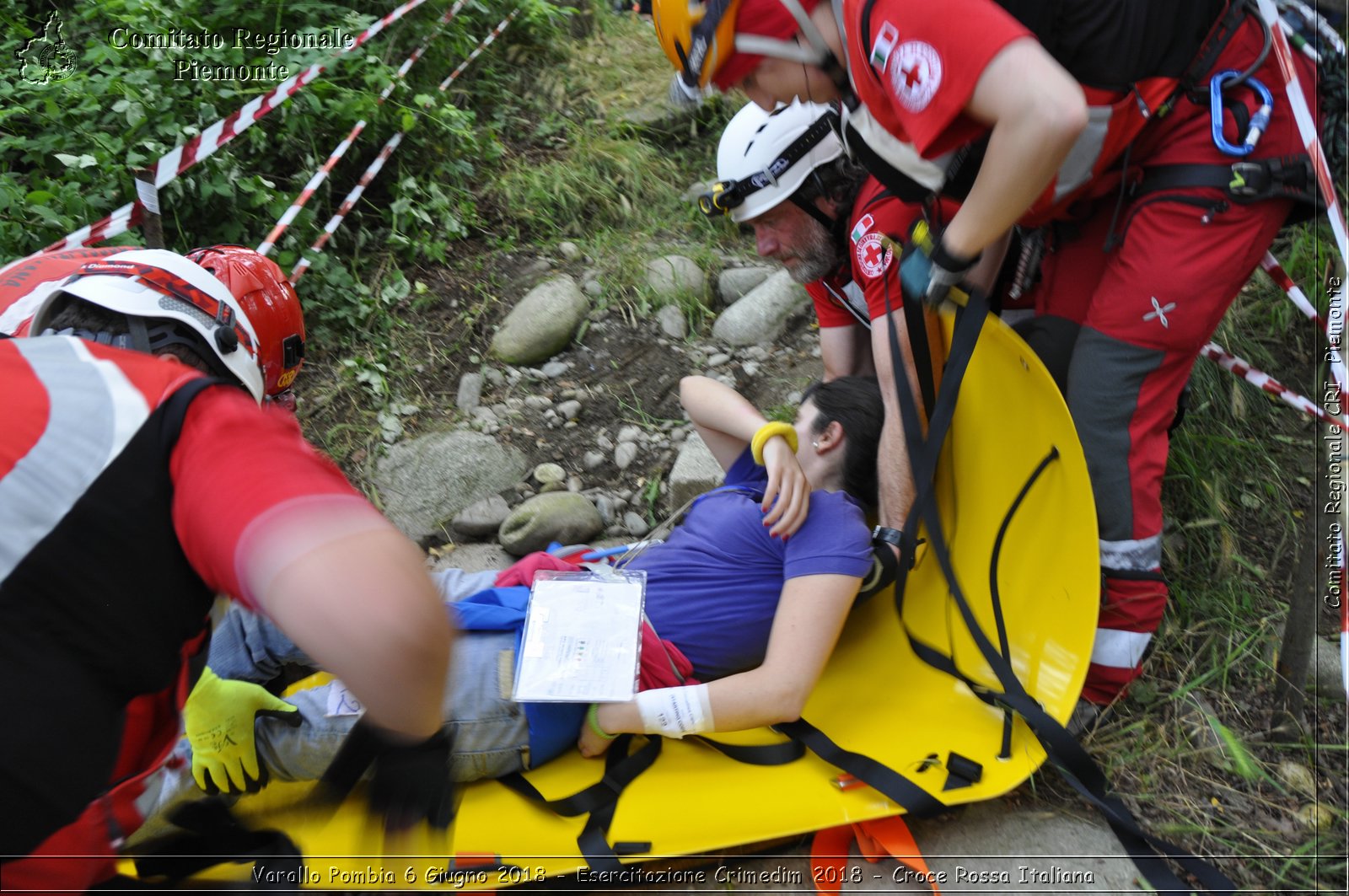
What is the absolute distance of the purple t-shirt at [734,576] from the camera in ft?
8.22

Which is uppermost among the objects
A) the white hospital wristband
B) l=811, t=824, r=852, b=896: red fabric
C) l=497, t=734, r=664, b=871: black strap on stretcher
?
the white hospital wristband

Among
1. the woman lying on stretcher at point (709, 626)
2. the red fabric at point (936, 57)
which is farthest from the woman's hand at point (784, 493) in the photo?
the red fabric at point (936, 57)

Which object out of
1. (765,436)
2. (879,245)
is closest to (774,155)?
(879,245)

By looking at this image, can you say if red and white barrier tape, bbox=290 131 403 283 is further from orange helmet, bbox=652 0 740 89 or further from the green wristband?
the green wristband

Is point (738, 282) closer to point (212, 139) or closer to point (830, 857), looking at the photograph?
point (212, 139)

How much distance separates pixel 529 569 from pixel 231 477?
177cm

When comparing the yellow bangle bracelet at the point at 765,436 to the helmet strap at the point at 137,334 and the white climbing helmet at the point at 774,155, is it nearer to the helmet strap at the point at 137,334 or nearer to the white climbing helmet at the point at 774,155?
the white climbing helmet at the point at 774,155

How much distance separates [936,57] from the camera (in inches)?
74.6

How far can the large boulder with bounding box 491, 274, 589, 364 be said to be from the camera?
450 cm

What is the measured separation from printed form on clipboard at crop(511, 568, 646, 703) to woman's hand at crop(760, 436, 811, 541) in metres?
0.41

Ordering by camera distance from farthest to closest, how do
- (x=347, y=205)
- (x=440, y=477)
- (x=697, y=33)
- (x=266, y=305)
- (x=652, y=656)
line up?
(x=347, y=205)
(x=440, y=477)
(x=266, y=305)
(x=652, y=656)
(x=697, y=33)

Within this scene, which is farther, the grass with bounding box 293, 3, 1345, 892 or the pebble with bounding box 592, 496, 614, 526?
the pebble with bounding box 592, 496, 614, 526

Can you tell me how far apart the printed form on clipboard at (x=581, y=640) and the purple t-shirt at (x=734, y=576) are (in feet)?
0.43

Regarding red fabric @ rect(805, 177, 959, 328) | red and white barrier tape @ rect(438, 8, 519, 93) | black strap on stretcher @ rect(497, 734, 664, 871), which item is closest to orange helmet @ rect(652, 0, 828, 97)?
red fabric @ rect(805, 177, 959, 328)
